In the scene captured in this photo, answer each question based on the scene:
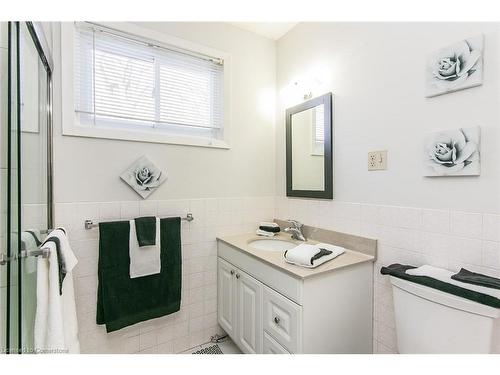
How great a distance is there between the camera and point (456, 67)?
1.08m

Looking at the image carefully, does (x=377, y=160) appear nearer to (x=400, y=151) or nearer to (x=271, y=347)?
(x=400, y=151)

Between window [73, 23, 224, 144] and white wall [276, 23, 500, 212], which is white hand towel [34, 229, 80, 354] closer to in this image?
window [73, 23, 224, 144]

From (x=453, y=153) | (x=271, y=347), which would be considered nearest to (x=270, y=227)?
(x=271, y=347)

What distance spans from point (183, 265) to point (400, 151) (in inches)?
60.8

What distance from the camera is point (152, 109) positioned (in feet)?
5.72

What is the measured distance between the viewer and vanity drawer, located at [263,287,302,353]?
1180 millimetres

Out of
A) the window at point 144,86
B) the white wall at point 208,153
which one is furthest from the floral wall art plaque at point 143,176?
the window at point 144,86

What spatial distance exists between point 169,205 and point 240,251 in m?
0.58

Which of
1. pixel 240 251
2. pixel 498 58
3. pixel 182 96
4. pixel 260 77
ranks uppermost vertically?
pixel 260 77

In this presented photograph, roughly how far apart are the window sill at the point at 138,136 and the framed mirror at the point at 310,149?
54 centimetres

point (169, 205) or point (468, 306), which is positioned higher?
point (169, 205)

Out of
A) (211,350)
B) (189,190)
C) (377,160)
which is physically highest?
(377,160)
